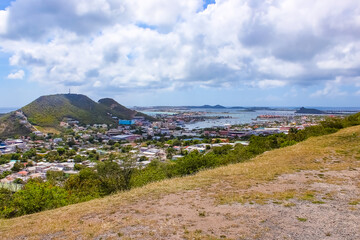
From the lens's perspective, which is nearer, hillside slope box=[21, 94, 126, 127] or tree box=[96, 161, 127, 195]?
tree box=[96, 161, 127, 195]

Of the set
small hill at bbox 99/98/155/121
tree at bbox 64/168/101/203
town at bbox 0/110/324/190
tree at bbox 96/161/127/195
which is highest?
small hill at bbox 99/98/155/121

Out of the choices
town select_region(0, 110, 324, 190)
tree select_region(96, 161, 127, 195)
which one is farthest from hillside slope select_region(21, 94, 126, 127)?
tree select_region(96, 161, 127, 195)

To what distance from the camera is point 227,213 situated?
660 centimetres

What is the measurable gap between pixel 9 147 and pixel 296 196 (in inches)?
2713

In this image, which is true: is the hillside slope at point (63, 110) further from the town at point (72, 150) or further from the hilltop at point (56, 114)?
the town at point (72, 150)

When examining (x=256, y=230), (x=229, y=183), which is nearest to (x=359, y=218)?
(x=256, y=230)

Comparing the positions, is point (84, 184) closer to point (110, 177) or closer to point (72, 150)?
point (110, 177)

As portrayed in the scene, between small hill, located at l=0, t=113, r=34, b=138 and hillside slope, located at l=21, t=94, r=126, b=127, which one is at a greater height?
hillside slope, located at l=21, t=94, r=126, b=127

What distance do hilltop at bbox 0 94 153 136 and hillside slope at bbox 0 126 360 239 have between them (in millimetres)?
86997

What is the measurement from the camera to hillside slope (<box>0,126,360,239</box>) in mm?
5504

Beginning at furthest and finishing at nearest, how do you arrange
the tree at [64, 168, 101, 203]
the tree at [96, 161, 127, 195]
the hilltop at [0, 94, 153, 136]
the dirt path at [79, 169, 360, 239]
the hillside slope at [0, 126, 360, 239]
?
the hilltop at [0, 94, 153, 136] → the tree at [64, 168, 101, 203] → the tree at [96, 161, 127, 195] → the hillside slope at [0, 126, 360, 239] → the dirt path at [79, 169, 360, 239]

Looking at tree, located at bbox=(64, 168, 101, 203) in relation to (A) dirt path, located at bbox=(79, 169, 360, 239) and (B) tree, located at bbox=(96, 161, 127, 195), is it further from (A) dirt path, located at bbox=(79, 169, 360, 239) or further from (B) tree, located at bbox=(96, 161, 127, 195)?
(A) dirt path, located at bbox=(79, 169, 360, 239)

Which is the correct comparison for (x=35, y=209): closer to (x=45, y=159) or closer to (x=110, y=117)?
(x=45, y=159)

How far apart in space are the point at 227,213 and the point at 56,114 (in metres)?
108
